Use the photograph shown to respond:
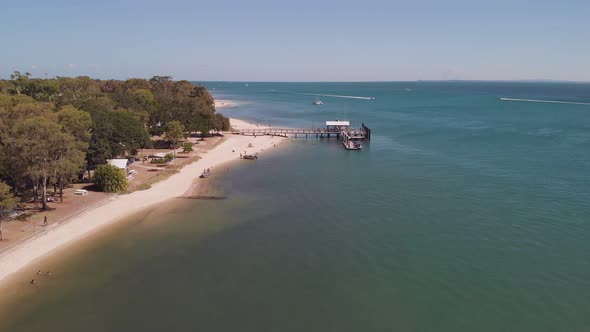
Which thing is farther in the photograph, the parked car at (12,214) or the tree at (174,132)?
the tree at (174,132)

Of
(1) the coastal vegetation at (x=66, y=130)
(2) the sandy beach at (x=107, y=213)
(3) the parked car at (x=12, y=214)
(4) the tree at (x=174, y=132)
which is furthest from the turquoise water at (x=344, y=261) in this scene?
(4) the tree at (x=174, y=132)

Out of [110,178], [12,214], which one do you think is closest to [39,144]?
[12,214]

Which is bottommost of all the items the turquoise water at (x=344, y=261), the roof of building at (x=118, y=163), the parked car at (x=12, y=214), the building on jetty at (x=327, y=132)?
the turquoise water at (x=344, y=261)

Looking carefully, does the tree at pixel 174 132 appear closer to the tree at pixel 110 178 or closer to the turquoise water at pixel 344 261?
the turquoise water at pixel 344 261

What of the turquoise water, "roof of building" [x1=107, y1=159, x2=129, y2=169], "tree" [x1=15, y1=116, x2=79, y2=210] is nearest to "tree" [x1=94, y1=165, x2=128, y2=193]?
"roof of building" [x1=107, y1=159, x2=129, y2=169]

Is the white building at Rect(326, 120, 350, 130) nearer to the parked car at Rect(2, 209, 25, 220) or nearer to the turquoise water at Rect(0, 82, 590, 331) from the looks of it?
the turquoise water at Rect(0, 82, 590, 331)

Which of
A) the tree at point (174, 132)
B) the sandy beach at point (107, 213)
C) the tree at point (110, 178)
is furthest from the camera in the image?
the tree at point (174, 132)

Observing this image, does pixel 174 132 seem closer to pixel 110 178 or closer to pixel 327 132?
pixel 110 178
